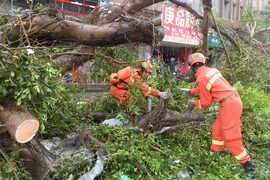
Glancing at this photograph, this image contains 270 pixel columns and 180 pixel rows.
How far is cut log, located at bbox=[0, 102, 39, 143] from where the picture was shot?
2146mm

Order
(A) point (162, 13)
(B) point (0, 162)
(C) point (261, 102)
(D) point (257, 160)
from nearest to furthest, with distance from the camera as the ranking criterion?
(B) point (0, 162) → (D) point (257, 160) → (C) point (261, 102) → (A) point (162, 13)

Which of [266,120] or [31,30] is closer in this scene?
[31,30]

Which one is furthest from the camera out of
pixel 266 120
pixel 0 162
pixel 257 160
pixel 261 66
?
pixel 261 66

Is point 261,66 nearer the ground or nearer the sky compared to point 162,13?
nearer the ground

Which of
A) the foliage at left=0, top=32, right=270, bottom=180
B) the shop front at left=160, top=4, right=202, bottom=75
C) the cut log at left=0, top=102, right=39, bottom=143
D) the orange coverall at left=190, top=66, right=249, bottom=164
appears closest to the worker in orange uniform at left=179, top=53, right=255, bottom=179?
the orange coverall at left=190, top=66, right=249, bottom=164

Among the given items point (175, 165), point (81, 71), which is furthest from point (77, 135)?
point (81, 71)

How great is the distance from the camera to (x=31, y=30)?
3.47 metres

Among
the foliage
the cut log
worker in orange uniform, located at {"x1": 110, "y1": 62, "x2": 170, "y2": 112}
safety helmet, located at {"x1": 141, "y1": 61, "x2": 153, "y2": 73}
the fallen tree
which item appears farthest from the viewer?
safety helmet, located at {"x1": 141, "y1": 61, "x2": 153, "y2": 73}

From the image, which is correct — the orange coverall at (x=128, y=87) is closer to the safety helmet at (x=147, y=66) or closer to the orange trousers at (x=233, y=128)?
the safety helmet at (x=147, y=66)

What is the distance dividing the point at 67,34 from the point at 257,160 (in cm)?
317

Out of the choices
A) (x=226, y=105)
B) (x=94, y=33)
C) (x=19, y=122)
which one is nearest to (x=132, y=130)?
(x=226, y=105)

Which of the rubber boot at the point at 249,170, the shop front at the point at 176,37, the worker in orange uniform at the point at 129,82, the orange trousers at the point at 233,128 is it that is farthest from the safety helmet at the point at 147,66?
the shop front at the point at 176,37

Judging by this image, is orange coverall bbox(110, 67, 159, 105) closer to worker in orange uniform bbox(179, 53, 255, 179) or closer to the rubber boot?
worker in orange uniform bbox(179, 53, 255, 179)

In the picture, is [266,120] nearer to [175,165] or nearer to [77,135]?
[175,165]
